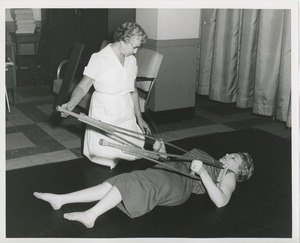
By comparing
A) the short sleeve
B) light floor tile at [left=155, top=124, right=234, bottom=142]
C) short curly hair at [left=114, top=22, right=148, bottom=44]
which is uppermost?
short curly hair at [left=114, top=22, right=148, bottom=44]

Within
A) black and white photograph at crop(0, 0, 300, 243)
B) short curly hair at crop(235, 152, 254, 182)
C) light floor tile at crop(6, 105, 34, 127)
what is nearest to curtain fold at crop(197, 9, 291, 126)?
black and white photograph at crop(0, 0, 300, 243)

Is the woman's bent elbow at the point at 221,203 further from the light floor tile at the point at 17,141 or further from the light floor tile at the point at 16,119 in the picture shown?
the light floor tile at the point at 16,119

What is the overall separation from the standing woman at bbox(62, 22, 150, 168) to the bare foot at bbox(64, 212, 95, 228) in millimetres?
566

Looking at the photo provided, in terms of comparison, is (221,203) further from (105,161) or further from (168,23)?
(168,23)

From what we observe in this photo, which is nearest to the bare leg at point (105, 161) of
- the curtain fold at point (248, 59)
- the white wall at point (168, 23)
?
the white wall at point (168, 23)

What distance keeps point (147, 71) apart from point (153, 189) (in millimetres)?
1331

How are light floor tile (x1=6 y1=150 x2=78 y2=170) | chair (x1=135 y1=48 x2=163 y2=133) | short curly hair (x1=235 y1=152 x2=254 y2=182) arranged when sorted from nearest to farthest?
1. short curly hair (x1=235 y1=152 x2=254 y2=182)
2. light floor tile (x1=6 y1=150 x2=78 y2=170)
3. chair (x1=135 y1=48 x2=163 y2=133)

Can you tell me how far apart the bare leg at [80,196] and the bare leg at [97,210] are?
8cm

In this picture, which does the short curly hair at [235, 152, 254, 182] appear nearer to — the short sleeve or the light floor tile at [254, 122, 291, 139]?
the short sleeve

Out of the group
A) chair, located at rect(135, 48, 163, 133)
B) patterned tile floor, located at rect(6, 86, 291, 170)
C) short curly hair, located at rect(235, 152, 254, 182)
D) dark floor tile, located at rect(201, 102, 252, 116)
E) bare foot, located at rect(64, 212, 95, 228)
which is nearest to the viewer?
bare foot, located at rect(64, 212, 95, 228)

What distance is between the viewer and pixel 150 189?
1658mm

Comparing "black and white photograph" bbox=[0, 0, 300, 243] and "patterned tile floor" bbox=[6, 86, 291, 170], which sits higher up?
"black and white photograph" bbox=[0, 0, 300, 243]

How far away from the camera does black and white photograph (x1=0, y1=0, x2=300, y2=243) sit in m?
1.57

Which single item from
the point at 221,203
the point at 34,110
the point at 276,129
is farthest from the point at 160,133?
the point at 221,203
